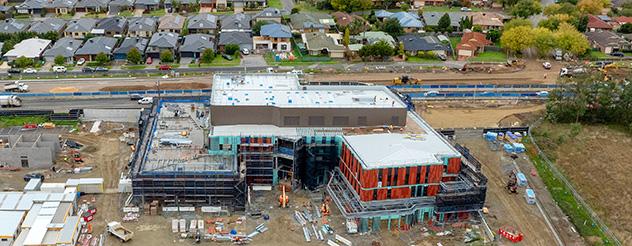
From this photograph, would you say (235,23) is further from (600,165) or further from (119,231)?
(600,165)

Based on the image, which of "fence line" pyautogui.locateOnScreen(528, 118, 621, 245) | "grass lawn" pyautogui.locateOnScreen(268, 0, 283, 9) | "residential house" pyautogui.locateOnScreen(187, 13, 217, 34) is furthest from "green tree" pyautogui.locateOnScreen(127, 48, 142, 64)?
"fence line" pyautogui.locateOnScreen(528, 118, 621, 245)

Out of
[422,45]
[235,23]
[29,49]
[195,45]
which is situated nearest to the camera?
[29,49]

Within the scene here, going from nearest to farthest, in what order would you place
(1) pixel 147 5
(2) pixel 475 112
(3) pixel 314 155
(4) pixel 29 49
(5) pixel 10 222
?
(5) pixel 10 222
(3) pixel 314 155
(2) pixel 475 112
(4) pixel 29 49
(1) pixel 147 5

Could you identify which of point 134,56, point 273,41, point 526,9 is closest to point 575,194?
point 273,41

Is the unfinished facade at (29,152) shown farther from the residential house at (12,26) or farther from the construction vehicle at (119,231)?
the residential house at (12,26)

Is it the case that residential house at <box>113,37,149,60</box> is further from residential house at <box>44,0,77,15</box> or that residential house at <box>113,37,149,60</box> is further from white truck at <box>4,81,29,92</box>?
residential house at <box>44,0,77,15</box>

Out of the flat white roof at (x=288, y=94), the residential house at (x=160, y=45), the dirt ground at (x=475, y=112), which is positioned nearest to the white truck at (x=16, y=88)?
the residential house at (x=160, y=45)
